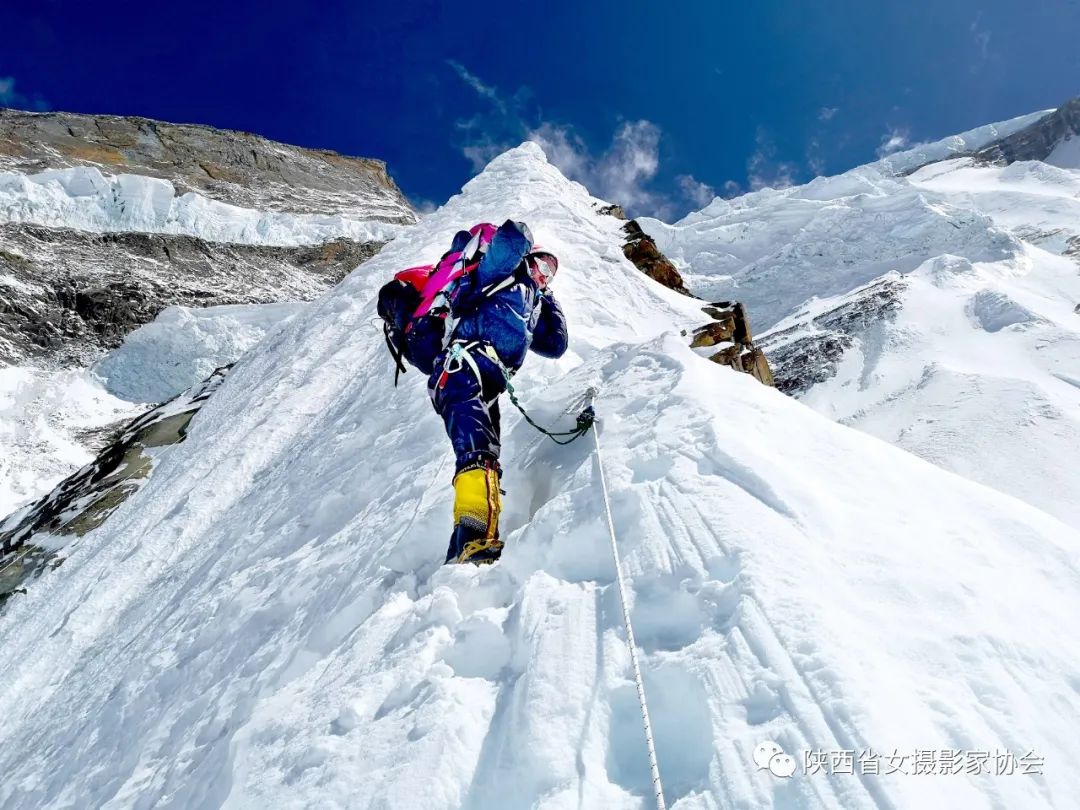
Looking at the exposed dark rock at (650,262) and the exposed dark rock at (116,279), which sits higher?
the exposed dark rock at (116,279)

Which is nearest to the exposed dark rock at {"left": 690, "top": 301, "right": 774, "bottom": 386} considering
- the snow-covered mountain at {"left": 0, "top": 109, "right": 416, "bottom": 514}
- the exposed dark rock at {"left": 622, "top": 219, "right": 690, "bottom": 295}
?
the exposed dark rock at {"left": 622, "top": 219, "right": 690, "bottom": 295}

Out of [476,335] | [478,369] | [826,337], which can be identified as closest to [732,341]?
[476,335]

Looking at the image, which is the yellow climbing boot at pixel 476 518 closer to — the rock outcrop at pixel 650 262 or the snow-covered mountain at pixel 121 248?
the rock outcrop at pixel 650 262

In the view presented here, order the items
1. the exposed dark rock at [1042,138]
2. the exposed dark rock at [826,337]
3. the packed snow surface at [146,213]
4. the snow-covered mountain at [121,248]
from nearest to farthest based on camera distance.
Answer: the snow-covered mountain at [121,248], the packed snow surface at [146,213], the exposed dark rock at [826,337], the exposed dark rock at [1042,138]

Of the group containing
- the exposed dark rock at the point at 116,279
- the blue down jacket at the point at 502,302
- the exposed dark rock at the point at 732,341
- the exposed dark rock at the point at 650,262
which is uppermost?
the exposed dark rock at the point at 116,279

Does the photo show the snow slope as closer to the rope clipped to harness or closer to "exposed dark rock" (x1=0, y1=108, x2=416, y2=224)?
the rope clipped to harness

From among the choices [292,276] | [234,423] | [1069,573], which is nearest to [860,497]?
[1069,573]

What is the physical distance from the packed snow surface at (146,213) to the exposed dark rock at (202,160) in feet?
11.4

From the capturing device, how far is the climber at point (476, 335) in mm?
3420

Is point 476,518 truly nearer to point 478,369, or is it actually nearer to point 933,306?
point 478,369

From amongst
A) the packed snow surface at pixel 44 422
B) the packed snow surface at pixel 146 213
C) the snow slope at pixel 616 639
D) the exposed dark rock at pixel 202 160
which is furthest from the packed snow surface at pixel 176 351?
the snow slope at pixel 616 639

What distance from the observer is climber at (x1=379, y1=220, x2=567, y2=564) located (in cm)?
342

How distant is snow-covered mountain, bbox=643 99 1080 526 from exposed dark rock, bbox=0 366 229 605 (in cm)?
2881

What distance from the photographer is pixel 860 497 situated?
2.90 m
